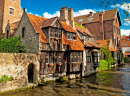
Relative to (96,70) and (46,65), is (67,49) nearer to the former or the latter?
(46,65)

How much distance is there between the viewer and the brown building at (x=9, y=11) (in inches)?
1244

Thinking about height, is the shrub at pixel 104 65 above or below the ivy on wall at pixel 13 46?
below

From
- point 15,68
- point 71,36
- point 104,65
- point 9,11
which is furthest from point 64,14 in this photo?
point 9,11

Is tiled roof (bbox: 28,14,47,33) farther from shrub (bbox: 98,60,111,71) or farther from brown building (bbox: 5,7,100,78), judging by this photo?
shrub (bbox: 98,60,111,71)

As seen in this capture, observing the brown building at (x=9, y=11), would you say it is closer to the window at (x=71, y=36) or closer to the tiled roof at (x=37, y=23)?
the tiled roof at (x=37, y=23)

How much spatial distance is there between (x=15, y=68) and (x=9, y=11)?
2407 cm

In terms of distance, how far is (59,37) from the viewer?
1942 cm

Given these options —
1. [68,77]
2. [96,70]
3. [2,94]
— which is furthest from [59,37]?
[96,70]

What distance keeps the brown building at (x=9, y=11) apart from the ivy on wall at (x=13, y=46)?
11.8m

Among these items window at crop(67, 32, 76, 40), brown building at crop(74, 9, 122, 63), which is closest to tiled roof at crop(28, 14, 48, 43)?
window at crop(67, 32, 76, 40)

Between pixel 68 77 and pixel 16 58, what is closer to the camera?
pixel 16 58

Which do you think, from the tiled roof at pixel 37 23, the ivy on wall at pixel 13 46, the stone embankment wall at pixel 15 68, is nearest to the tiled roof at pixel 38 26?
the tiled roof at pixel 37 23

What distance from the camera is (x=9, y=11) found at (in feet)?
108

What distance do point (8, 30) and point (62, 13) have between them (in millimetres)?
10963
